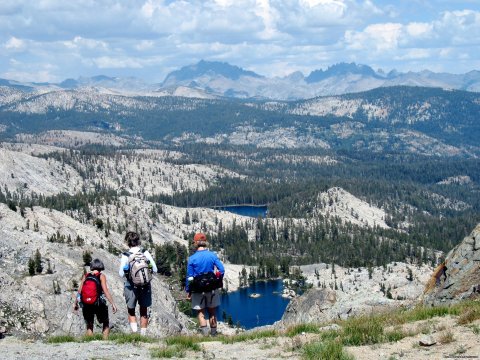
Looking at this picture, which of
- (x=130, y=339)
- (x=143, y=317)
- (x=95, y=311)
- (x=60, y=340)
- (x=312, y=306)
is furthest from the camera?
(x=312, y=306)

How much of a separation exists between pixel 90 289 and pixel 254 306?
152 meters

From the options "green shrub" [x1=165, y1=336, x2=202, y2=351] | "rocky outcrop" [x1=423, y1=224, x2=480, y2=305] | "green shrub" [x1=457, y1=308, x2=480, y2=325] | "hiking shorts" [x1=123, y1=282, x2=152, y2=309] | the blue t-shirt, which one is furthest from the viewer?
"rocky outcrop" [x1=423, y1=224, x2=480, y2=305]

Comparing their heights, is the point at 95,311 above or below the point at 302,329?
above

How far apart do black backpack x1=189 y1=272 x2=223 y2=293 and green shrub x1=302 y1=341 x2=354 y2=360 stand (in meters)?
7.13

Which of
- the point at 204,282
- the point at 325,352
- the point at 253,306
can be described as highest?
the point at 204,282

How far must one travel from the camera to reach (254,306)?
175125 mm

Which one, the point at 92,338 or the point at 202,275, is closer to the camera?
the point at 92,338

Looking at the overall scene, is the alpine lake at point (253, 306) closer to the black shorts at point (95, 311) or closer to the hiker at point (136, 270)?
the hiker at point (136, 270)

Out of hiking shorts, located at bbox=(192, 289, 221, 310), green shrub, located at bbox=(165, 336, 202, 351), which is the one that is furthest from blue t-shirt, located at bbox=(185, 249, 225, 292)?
green shrub, located at bbox=(165, 336, 202, 351)

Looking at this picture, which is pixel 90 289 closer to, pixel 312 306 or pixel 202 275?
pixel 202 275

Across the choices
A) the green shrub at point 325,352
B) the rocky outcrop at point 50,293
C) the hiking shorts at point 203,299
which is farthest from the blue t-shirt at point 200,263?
the rocky outcrop at point 50,293

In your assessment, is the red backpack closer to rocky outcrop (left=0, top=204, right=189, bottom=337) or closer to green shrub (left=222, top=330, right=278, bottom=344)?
green shrub (left=222, top=330, right=278, bottom=344)

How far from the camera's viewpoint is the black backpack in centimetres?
2708

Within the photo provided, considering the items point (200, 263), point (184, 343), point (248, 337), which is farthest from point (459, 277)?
point (184, 343)
